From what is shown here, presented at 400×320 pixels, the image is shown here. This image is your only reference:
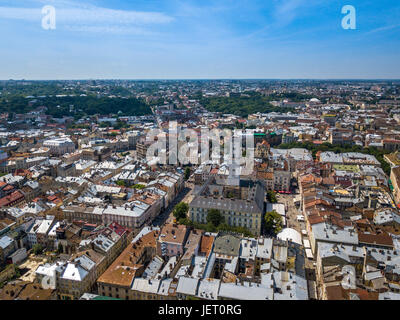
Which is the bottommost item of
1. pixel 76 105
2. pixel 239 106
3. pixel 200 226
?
pixel 200 226

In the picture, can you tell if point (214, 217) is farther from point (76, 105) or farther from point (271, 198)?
point (76, 105)

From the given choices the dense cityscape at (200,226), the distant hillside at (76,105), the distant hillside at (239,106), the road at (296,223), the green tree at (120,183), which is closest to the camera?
the dense cityscape at (200,226)

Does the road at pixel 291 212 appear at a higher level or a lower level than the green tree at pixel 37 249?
higher

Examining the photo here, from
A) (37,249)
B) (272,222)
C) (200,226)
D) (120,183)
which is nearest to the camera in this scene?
(37,249)

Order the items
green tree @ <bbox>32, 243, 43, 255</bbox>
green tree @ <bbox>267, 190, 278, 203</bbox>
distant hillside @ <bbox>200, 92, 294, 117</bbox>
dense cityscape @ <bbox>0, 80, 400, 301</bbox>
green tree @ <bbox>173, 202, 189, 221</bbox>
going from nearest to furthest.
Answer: dense cityscape @ <bbox>0, 80, 400, 301</bbox> < green tree @ <bbox>32, 243, 43, 255</bbox> < green tree @ <bbox>173, 202, 189, 221</bbox> < green tree @ <bbox>267, 190, 278, 203</bbox> < distant hillside @ <bbox>200, 92, 294, 117</bbox>

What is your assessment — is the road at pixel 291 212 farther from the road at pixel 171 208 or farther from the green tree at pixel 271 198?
the road at pixel 171 208

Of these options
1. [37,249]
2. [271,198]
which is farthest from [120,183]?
[271,198]

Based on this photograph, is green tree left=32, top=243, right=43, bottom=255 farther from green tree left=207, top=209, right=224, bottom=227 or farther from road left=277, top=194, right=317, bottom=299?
road left=277, top=194, right=317, bottom=299

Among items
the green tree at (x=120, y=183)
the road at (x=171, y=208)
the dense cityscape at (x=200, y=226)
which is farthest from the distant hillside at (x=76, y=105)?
the road at (x=171, y=208)

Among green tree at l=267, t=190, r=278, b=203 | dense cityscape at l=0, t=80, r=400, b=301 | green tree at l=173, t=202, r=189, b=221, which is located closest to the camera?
dense cityscape at l=0, t=80, r=400, b=301

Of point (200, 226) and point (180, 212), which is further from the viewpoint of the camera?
point (180, 212)

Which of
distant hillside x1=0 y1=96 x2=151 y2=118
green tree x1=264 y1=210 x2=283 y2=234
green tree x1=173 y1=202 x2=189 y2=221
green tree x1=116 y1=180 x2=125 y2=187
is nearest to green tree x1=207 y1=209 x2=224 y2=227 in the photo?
green tree x1=173 y1=202 x2=189 y2=221

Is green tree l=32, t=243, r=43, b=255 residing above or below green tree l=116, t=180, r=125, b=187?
below

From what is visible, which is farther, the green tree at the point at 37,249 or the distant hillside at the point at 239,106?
the distant hillside at the point at 239,106
